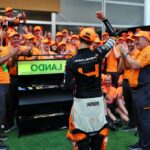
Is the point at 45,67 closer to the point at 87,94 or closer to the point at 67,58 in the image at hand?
the point at 67,58

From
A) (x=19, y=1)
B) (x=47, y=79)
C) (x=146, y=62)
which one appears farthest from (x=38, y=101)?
(x=19, y=1)

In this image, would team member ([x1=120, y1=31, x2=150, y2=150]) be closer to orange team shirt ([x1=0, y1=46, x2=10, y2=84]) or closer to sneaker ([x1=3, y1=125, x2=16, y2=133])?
orange team shirt ([x1=0, y1=46, x2=10, y2=84])

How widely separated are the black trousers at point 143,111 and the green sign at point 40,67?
6.32 ft

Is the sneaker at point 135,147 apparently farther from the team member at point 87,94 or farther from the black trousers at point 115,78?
the black trousers at point 115,78

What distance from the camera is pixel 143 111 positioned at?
188 inches

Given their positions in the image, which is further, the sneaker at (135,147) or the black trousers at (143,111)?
the sneaker at (135,147)

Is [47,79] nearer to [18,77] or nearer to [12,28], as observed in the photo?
[18,77]

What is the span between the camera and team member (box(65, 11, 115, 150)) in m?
3.38

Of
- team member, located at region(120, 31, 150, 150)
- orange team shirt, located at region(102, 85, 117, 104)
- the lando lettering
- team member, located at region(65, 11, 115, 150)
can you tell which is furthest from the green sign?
team member, located at region(65, 11, 115, 150)

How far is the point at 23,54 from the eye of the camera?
19.3 ft

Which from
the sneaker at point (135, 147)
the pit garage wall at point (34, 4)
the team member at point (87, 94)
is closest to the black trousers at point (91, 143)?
the team member at point (87, 94)

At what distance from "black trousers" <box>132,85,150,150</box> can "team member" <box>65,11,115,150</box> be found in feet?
4.61

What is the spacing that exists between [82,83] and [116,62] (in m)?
4.55

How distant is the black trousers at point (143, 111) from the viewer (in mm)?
4770
